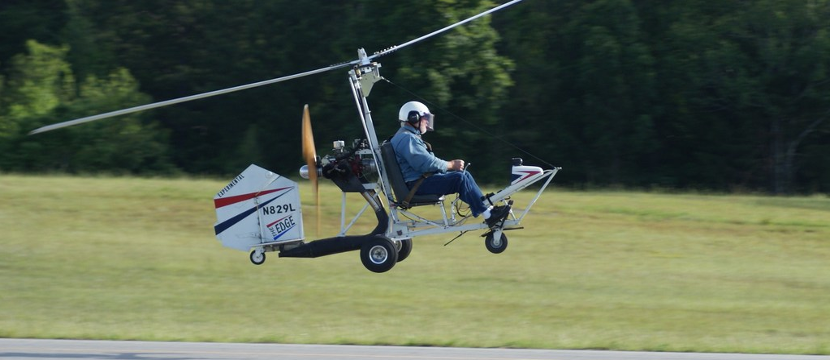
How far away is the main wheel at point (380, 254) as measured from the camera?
12078mm

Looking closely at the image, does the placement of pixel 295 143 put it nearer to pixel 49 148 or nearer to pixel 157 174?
pixel 157 174

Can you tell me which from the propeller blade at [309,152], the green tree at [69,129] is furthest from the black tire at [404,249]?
the green tree at [69,129]

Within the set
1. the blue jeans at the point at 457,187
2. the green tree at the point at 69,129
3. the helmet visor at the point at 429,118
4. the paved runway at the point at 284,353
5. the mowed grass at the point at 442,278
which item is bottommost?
the paved runway at the point at 284,353

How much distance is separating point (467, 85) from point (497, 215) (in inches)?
1085

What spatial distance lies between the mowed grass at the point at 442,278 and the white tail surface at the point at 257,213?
14.1 ft

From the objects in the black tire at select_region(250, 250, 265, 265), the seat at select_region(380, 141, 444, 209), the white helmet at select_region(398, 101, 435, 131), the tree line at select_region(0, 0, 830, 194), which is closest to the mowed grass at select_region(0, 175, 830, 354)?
the black tire at select_region(250, 250, 265, 265)

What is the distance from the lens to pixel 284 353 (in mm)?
15141

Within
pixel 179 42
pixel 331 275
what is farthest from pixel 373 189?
pixel 179 42

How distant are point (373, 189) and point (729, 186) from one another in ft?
106

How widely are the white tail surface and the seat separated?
3.65 ft

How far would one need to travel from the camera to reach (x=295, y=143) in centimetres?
4412

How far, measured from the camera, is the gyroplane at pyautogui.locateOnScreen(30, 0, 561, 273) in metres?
11.8

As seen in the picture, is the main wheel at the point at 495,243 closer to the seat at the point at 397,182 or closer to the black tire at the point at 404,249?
the seat at the point at 397,182

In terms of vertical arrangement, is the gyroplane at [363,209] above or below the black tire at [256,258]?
above
